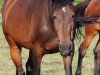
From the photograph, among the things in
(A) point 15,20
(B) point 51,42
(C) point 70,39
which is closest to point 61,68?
(A) point 15,20

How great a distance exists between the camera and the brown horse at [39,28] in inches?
177

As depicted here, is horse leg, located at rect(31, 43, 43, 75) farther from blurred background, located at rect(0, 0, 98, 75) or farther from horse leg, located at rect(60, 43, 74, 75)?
blurred background, located at rect(0, 0, 98, 75)

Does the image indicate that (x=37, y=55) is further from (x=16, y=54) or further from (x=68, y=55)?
(x=16, y=54)

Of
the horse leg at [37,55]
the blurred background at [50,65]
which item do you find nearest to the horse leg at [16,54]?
the horse leg at [37,55]

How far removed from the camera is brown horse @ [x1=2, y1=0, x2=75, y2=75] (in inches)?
177

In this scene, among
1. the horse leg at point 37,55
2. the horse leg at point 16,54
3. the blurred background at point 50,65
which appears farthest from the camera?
the blurred background at point 50,65

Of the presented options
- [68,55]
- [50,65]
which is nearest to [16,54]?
[68,55]

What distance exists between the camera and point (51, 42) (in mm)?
5238

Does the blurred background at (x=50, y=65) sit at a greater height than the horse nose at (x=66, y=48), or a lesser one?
lesser

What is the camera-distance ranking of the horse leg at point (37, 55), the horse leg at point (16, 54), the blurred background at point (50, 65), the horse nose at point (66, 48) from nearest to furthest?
1. the horse nose at point (66, 48)
2. the horse leg at point (37, 55)
3. the horse leg at point (16, 54)
4. the blurred background at point (50, 65)

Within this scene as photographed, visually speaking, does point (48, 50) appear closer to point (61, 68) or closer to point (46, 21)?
point (46, 21)

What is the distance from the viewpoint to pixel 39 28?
17.4 ft

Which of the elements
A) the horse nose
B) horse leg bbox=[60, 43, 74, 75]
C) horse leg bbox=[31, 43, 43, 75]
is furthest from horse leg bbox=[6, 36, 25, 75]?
the horse nose

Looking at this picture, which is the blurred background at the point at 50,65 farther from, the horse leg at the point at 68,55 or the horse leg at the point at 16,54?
the horse leg at the point at 68,55
